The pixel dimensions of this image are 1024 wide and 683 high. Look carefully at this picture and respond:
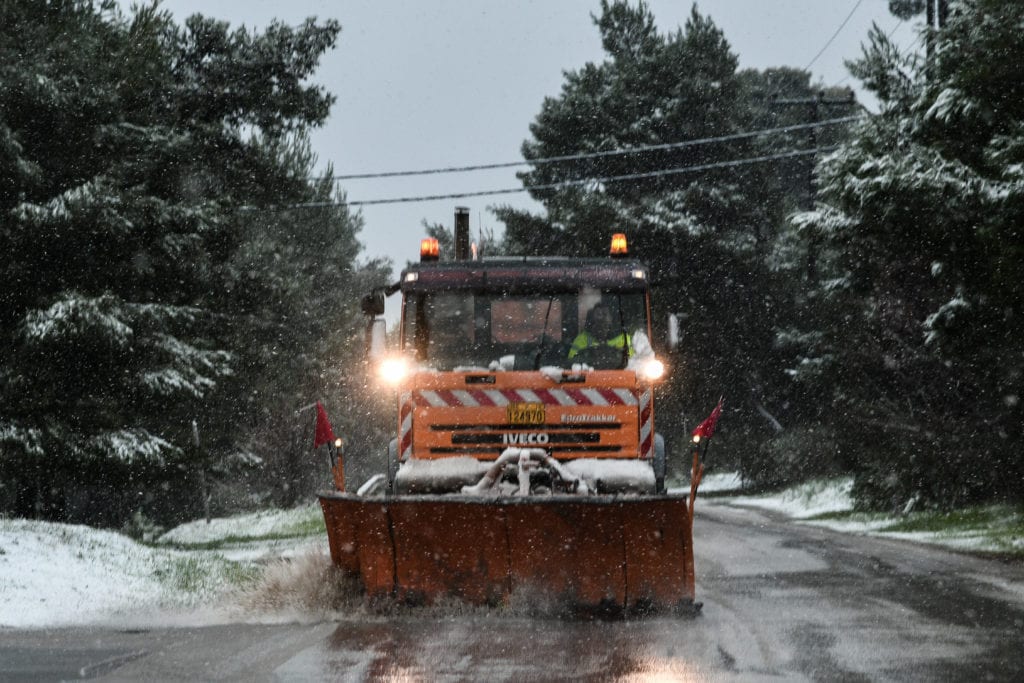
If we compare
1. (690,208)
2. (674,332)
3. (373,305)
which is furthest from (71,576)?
(690,208)

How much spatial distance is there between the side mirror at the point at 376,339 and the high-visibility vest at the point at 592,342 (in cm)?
160

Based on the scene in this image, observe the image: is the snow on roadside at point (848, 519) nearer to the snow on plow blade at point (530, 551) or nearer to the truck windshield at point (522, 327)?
the truck windshield at point (522, 327)

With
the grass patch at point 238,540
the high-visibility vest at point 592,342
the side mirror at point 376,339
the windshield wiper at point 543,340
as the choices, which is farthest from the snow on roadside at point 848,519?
the grass patch at point 238,540

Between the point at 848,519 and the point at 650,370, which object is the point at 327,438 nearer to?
the point at 650,370

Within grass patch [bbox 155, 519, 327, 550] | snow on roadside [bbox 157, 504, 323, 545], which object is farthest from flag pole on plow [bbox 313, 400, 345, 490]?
snow on roadside [bbox 157, 504, 323, 545]

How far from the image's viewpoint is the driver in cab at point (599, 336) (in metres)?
11.2

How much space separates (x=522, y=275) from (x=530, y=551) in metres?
2.71

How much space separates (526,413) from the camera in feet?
35.8

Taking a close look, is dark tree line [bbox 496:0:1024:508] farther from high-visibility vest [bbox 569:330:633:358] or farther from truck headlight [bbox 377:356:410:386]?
truck headlight [bbox 377:356:410:386]

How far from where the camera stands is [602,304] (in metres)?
11.3

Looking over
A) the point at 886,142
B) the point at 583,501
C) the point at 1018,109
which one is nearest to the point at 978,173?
the point at 1018,109

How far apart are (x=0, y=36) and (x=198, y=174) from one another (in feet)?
21.0

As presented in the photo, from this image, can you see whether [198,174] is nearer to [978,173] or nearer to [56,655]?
[978,173]

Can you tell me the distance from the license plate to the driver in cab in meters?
0.58
